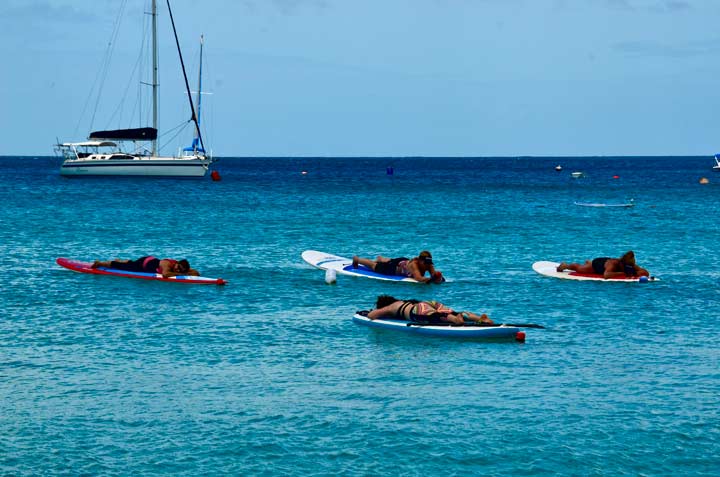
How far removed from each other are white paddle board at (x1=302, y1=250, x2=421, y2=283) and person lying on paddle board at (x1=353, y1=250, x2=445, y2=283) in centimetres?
19

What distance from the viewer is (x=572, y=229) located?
62.3 metres

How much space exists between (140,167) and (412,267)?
246 feet

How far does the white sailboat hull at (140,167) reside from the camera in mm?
106062

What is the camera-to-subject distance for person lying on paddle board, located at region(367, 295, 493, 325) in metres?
26.5

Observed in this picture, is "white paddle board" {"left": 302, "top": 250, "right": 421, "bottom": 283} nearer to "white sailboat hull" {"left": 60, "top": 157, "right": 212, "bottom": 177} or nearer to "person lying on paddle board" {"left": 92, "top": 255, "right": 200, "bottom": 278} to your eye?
"person lying on paddle board" {"left": 92, "top": 255, "right": 200, "bottom": 278}

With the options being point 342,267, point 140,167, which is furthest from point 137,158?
point 342,267

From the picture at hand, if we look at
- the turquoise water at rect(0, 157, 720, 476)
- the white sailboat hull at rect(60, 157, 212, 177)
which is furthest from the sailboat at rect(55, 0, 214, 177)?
the turquoise water at rect(0, 157, 720, 476)

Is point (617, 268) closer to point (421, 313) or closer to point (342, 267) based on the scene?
point (342, 267)

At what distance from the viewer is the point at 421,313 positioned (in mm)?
26766

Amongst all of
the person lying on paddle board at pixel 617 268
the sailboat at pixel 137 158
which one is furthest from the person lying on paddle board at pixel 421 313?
the sailboat at pixel 137 158

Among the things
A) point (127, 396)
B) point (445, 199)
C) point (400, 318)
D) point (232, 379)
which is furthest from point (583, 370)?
point (445, 199)

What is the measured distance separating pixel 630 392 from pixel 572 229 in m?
42.1

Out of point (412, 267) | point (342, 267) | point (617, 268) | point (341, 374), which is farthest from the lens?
point (342, 267)

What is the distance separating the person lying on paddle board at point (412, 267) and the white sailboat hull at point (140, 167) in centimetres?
7185
